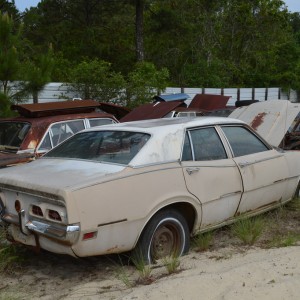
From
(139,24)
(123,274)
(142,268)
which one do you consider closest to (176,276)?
(142,268)

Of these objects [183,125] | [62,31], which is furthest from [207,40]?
[183,125]

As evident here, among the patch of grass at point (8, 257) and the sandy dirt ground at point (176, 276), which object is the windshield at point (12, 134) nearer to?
the patch of grass at point (8, 257)

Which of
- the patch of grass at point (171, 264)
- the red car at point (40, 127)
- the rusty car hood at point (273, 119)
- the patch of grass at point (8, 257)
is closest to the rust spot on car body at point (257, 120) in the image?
the rusty car hood at point (273, 119)

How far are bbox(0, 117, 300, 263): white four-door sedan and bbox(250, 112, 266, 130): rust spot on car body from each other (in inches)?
57.8

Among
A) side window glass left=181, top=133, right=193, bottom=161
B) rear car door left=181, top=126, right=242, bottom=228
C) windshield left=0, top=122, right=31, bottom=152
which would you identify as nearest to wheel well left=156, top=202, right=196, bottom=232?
rear car door left=181, top=126, right=242, bottom=228

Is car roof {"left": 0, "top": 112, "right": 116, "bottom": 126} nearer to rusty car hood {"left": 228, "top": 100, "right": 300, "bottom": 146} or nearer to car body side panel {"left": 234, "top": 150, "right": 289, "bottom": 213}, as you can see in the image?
rusty car hood {"left": 228, "top": 100, "right": 300, "bottom": 146}

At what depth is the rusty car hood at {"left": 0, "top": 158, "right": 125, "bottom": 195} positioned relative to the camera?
4207mm

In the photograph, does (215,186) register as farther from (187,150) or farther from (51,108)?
(51,108)

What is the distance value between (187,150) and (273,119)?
2.80 m

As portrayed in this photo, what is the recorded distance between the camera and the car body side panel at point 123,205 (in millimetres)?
4098

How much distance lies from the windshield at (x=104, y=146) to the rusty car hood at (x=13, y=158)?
108 cm

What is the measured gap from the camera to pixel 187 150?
16.9ft

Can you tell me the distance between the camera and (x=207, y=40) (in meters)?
28.3

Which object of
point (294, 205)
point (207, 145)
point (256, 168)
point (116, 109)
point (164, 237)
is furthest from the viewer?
point (116, 109)
